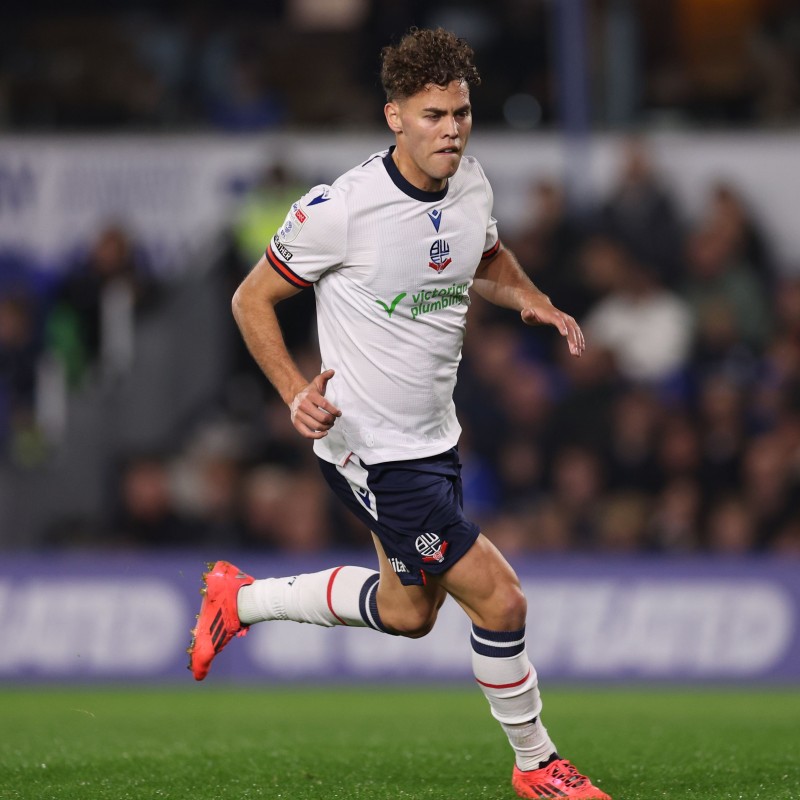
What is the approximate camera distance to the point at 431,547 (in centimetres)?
570

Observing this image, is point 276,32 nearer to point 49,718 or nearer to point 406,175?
point 49,718

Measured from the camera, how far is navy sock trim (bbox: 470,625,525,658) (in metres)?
5.74

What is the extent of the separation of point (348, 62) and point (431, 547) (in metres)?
11.0

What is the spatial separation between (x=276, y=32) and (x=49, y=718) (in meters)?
8.96

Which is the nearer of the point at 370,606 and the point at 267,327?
the point at 267,327

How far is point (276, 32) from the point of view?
53.0 ft

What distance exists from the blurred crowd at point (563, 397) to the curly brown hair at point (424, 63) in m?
6.95

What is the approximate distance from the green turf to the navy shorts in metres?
0.85

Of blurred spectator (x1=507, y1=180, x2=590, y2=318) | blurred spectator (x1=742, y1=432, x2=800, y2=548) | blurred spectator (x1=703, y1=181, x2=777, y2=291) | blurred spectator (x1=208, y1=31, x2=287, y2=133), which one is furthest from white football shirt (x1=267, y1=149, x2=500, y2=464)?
blurred spectator (x1=208, y1=31, x2=287, y2=133)

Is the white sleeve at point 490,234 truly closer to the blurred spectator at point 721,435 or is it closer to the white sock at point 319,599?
the white sock at point 319,599

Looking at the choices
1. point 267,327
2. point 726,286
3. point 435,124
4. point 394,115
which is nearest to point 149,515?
point 726,286

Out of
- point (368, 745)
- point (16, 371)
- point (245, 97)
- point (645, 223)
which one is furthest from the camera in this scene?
point (245, 97)

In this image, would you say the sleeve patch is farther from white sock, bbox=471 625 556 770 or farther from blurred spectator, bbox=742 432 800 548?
blurred spectator, bbox=742 432 800 548

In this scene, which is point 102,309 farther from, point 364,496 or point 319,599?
point 364,496
